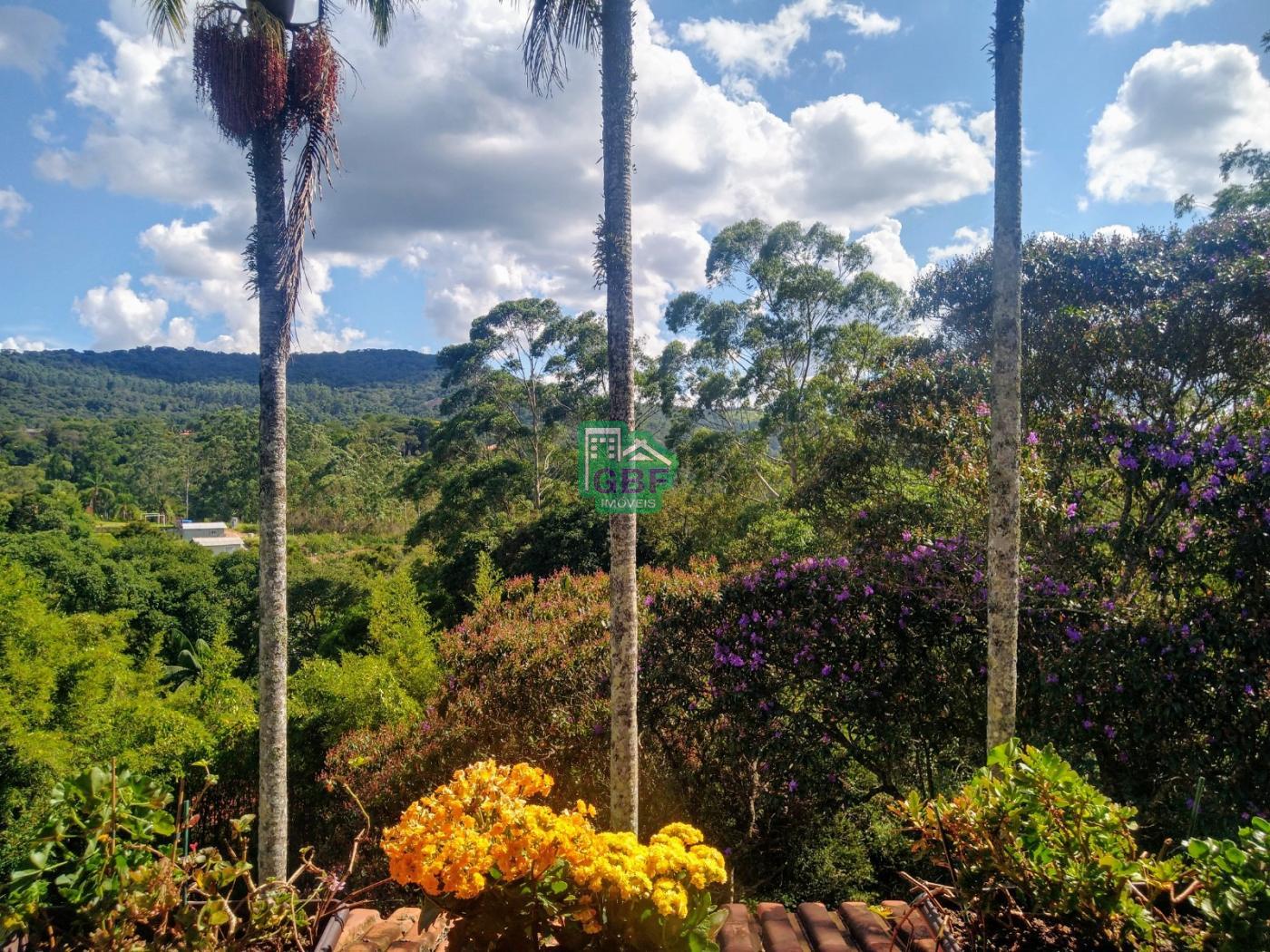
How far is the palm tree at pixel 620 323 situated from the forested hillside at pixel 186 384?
282 feet

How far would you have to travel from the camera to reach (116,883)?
1770 millimetres

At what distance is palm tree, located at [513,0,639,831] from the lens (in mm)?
3930

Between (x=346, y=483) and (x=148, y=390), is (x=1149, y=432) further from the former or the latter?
(x=148, y=390)

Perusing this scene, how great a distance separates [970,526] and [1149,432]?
1588mm

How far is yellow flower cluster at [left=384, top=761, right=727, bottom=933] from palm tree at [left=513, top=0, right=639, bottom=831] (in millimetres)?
1648

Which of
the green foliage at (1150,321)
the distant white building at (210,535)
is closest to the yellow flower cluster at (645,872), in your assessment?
the green foliage at (1150,321)

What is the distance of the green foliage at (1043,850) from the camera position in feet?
6.04

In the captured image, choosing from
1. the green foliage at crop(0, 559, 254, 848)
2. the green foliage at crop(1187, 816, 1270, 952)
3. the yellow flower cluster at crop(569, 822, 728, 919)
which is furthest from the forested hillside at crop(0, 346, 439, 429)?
the green foliage at crop(1187, 816, 1270, 952)

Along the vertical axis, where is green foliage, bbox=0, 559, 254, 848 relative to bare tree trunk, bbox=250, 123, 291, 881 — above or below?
below

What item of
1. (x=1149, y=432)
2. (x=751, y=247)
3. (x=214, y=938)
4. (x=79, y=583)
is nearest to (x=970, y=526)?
(x=1149, y=432)

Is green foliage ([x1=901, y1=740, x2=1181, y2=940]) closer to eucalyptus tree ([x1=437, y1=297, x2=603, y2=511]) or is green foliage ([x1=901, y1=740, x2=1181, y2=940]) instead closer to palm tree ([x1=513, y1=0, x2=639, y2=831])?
palm tree ([x1=513, y1=0, x2=639, y2=831])

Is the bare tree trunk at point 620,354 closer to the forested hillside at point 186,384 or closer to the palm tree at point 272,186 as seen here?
the palm tree at point 272,186

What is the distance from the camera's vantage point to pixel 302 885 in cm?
772

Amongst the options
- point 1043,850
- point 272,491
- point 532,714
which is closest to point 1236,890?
point 1043,850
